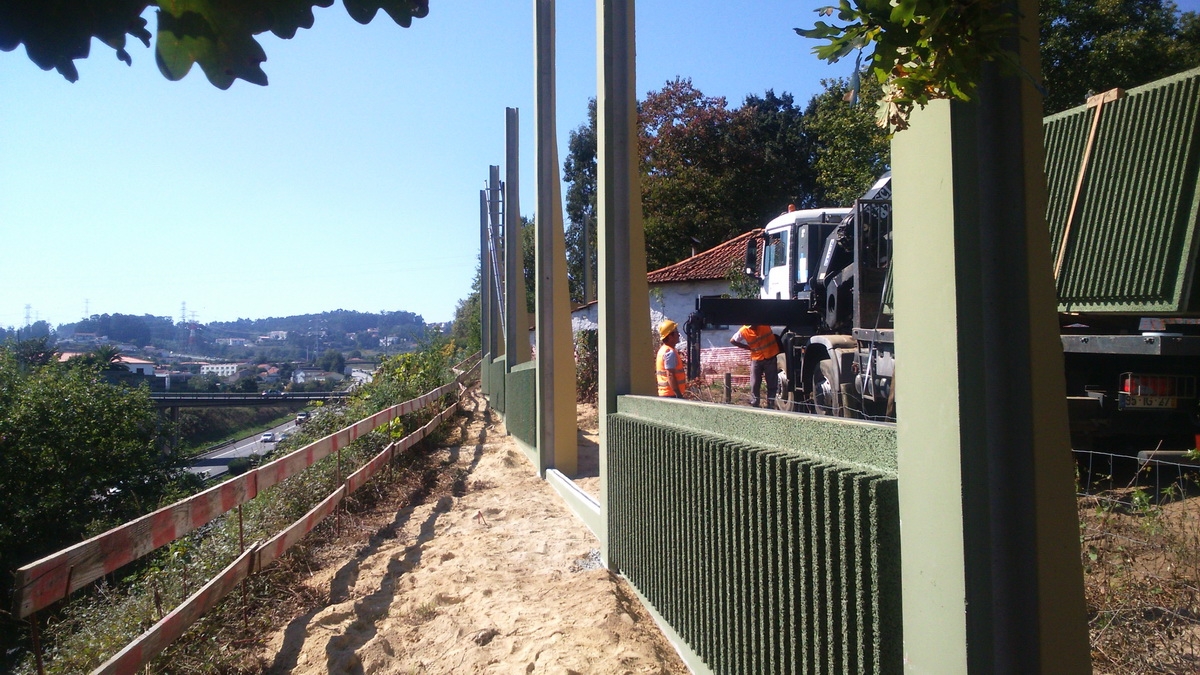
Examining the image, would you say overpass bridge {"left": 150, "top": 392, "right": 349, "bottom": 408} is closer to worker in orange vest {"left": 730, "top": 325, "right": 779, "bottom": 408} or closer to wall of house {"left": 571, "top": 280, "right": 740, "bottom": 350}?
wall of house {"left": 571, "top": 280, "right": 740, "bottom": 350}

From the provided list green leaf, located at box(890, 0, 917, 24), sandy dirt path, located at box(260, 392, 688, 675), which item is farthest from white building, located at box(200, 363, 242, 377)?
green leaf, located at box(890, 0, 917, 24)

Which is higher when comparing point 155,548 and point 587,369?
point 587,369

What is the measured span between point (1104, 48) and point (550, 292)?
43.9 ft

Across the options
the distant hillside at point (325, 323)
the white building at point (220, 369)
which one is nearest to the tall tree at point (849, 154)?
the white building at point (220, 369)

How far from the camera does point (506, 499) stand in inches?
355

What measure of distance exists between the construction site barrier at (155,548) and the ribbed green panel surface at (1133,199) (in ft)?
19.2

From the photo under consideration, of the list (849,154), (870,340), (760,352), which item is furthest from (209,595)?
(849,154)

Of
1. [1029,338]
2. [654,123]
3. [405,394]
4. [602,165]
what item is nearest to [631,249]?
[602,165]

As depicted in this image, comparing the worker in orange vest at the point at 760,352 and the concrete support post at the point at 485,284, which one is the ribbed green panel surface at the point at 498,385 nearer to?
the concrete support post at the point at 485,284

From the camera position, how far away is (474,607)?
17.5 feet

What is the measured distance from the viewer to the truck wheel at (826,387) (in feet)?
30.5

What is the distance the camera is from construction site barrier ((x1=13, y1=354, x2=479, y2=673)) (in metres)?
3.09

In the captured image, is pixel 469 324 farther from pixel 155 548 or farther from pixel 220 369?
pixel 155 548

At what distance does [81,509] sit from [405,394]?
7007mm
